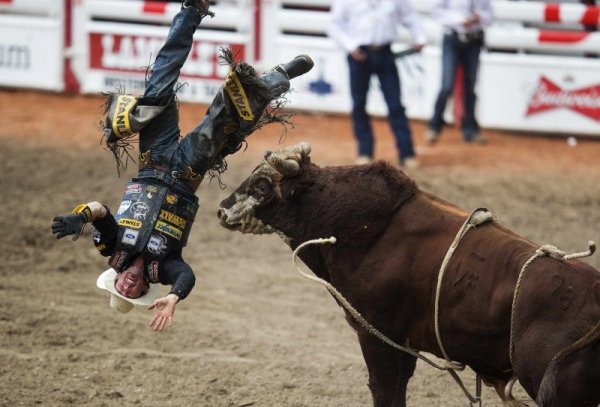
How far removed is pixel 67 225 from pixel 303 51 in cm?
861

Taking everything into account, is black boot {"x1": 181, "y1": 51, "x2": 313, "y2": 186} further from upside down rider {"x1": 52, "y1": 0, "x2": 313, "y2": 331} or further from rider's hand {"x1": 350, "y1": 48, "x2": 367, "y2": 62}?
rider's hand {"x1": 350, "y1": 48, "x2": 367, "y2": 62}

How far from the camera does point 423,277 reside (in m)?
4.51

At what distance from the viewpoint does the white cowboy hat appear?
5113 mm

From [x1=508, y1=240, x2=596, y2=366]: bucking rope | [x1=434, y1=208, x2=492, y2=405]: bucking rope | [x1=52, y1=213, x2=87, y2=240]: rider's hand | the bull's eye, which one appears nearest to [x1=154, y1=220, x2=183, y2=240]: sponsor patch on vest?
[x1=52, y1=213, x2=87, y2=240]: rider's hand

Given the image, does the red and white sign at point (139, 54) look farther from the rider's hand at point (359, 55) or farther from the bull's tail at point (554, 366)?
the bull's tail at point (554, 366)

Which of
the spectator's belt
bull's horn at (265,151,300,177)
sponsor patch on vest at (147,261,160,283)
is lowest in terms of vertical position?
sponsor patch on vest at (147,261,160,283)

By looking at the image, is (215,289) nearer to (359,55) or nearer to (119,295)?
(119,295)

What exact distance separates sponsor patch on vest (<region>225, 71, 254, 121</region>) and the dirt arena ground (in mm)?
1653

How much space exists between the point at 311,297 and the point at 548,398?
3661mm

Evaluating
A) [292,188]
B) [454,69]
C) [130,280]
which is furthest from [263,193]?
[454,69]

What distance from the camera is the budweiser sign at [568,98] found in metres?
12.3

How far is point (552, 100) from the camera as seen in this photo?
40.7ft

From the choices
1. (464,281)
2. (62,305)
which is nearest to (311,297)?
(62,305)

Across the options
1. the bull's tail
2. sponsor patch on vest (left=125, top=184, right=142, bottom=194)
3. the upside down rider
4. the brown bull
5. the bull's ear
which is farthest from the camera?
sponsor patch on vest (left=125, top=184, right=142, bottom=194)
